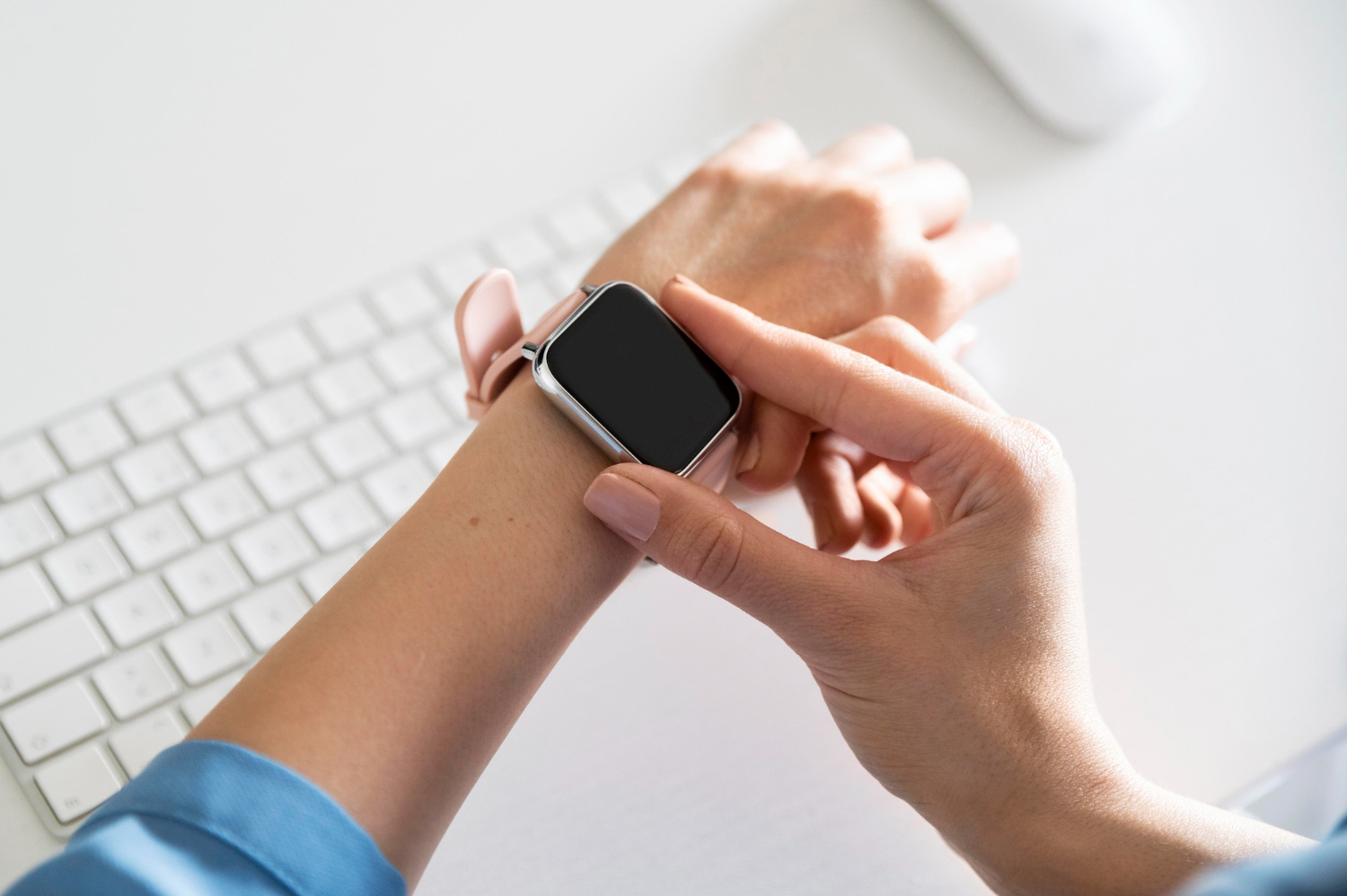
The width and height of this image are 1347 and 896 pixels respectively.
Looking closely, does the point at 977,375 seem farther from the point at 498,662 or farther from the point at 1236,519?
the point at 498,662

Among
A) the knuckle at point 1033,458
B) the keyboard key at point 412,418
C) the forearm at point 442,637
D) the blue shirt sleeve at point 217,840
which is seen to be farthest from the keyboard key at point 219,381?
the knuckle at point 1033,458

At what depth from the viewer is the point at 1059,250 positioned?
3.02 ft

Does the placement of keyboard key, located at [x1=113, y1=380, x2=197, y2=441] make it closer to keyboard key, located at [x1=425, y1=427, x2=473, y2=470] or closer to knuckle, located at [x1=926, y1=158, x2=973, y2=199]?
keyboard key, located at [x1=425, y1=427, x2=473, y2=470]

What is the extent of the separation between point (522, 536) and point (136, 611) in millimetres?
268

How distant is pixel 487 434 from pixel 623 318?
0.13m

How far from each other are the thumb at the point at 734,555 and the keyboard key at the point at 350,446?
240 millimetres

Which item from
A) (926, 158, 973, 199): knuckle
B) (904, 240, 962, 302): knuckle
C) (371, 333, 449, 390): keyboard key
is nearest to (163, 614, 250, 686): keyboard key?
(371, 333, 449, 390): keyboard key

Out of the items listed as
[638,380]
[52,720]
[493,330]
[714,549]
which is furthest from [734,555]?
[52,720]

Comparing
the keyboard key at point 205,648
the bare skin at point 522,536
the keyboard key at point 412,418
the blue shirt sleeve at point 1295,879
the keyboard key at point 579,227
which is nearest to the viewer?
the blue shirt sleeve at point 1295,879

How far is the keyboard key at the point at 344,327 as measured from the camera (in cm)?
77

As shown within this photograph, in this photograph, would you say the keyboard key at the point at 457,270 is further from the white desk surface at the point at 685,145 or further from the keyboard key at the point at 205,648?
the keyboard key at the point at 205,648

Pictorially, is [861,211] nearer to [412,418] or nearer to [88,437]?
[412,418]

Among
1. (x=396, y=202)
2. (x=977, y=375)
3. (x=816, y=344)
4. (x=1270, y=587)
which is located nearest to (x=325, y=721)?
(x=816, y=344)

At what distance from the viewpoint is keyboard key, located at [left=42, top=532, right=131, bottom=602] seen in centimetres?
65
